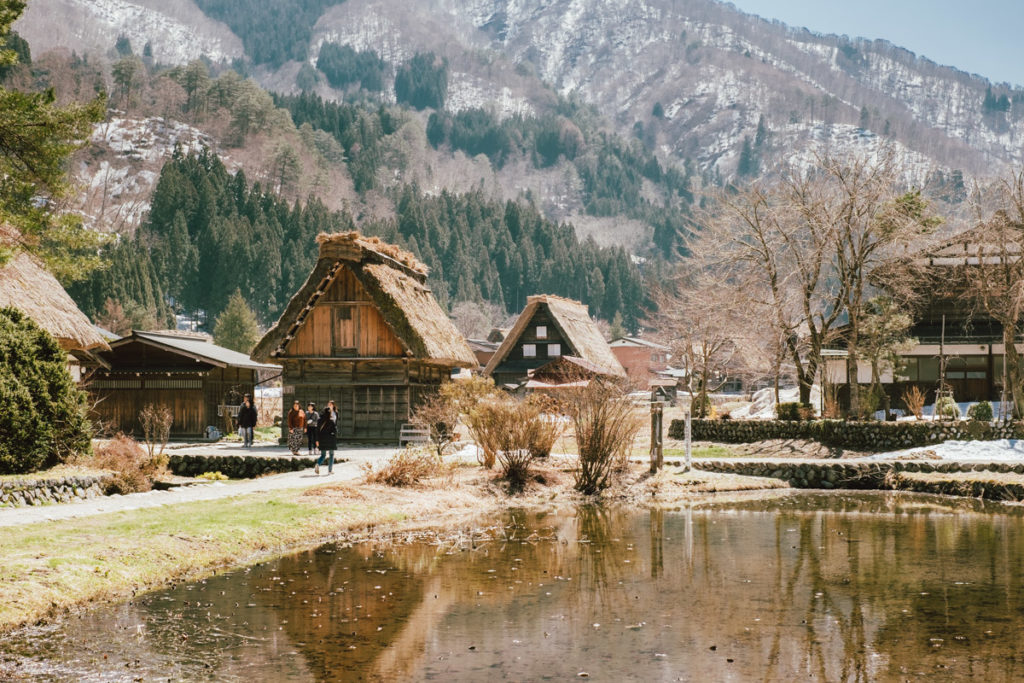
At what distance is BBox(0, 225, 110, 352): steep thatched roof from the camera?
2357 centimetres

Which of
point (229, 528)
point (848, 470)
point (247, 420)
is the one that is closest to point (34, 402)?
point (229, 528)

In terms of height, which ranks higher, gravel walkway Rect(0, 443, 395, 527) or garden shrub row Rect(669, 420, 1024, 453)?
garden shrub row Rect(669, 420, 1024, 453)

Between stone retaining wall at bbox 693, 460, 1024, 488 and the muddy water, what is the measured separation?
9314mm

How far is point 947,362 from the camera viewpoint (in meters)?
39.8

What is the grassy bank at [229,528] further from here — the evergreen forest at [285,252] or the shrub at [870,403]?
the evergreen forest at [285,252]

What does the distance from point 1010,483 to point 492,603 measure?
53.5 ft

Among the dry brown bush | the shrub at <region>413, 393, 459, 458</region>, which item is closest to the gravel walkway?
the shrub at <region>413, 393, 459, 458</region>

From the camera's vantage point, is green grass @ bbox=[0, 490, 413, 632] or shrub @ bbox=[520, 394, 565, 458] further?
shrub @ bbox=[520, 394, 565, 458]

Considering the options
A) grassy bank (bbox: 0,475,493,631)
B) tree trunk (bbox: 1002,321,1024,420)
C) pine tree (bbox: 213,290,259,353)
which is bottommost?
grassy bank (bbox: 0,475,493,631)

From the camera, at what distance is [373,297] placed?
3222 centimetres

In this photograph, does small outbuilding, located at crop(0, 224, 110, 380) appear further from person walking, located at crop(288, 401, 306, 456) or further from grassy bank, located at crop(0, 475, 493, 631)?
grassy bank, located at crop(0, 475, 493, 631)

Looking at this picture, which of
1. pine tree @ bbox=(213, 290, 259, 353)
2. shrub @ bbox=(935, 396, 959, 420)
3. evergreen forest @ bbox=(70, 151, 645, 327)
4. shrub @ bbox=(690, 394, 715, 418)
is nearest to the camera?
shrub @ bbox=(935, 396, 959, 420)

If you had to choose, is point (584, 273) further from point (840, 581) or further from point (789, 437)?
point (840, 581)

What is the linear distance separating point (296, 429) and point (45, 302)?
7344 millimetres
